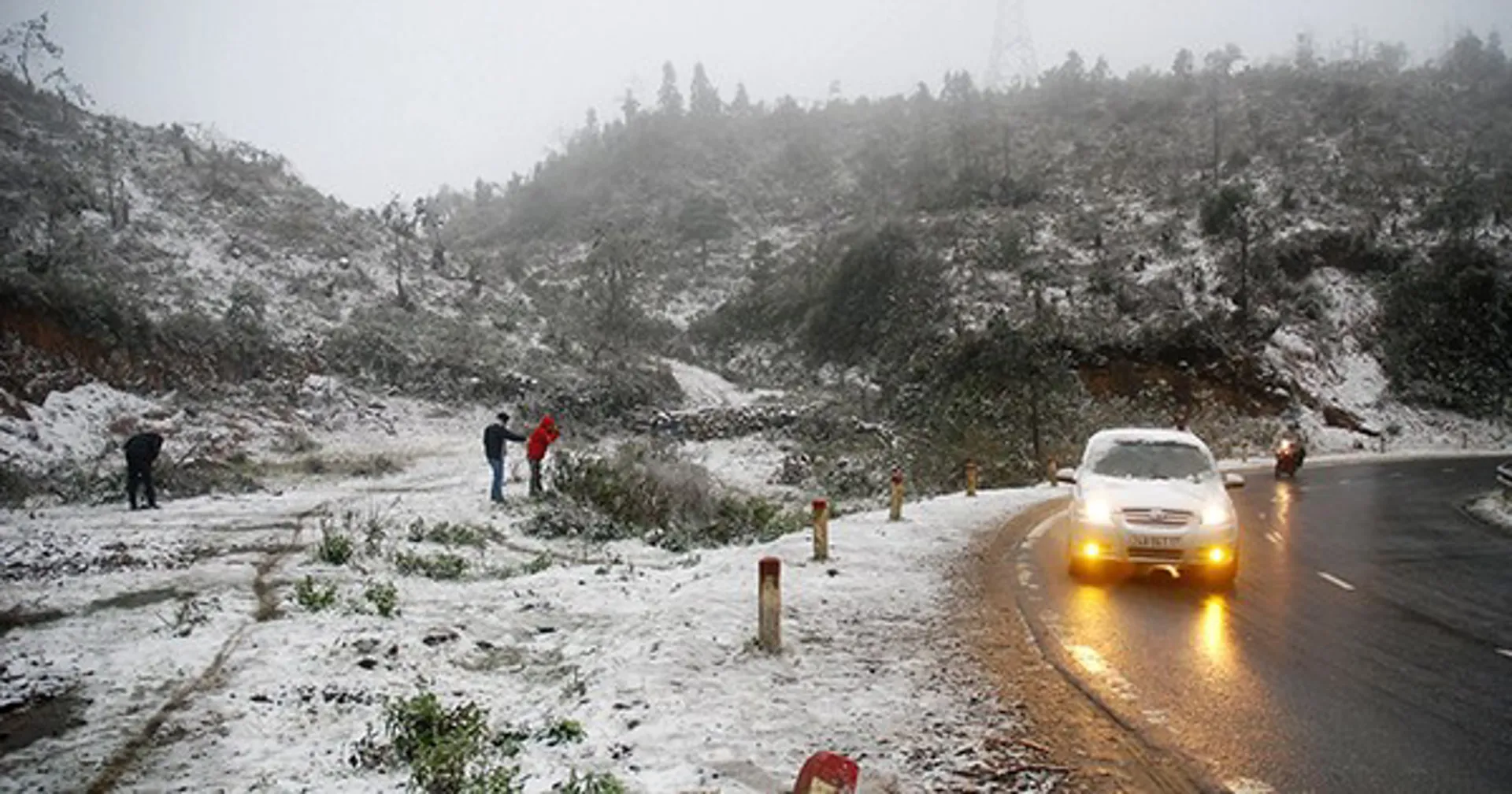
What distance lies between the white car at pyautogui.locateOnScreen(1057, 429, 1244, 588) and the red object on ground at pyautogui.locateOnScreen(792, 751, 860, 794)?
785cm

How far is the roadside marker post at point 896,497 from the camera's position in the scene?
16.2 metres

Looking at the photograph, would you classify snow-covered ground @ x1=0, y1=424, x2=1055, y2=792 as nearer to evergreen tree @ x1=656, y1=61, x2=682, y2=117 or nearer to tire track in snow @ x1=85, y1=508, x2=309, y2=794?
tire track in snow @ x1=85, y1=508, x2=309, y2=794

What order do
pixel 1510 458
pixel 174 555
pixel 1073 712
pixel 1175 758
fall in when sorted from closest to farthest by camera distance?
pixel 1175 758
pixel 1073 712
pixel 174 555
pixel 1510 458

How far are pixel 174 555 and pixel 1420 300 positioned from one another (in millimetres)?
59672

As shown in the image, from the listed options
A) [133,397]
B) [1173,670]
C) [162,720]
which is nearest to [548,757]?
[162,720]

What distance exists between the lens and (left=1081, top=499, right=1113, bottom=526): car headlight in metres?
10.8

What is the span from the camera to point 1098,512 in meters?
10.9

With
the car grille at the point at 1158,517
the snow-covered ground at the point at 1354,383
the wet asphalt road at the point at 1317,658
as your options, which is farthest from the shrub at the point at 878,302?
the car grille at the point at 1158,517

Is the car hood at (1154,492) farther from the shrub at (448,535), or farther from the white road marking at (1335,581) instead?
the shrub at (448,535)

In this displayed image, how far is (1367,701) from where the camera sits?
6.63 m

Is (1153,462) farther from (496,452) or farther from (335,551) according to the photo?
(496,452)

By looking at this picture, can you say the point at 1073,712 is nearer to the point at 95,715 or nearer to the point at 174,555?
the point at 95,715

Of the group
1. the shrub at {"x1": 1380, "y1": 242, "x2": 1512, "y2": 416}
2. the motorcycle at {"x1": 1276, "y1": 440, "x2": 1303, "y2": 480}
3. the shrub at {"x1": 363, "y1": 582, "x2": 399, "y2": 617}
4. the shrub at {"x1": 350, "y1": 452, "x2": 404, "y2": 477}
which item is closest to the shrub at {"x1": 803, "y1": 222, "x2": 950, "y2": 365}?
the shrub at {"x1": 1380, "y1": 242, "x2": 1512, "y2": 416}

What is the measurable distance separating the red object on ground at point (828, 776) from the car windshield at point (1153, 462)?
29.0 feet
